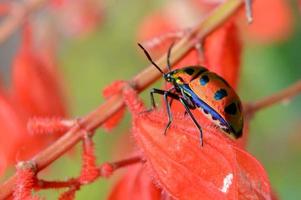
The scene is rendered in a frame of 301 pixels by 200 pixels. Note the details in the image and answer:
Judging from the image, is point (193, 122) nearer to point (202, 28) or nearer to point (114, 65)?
point (202, 28)

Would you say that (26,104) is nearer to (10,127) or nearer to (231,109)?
(10,127)

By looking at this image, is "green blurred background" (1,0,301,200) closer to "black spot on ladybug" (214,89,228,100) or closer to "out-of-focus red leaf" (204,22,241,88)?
"out-of-focus red leaf" (204,22,241,88)

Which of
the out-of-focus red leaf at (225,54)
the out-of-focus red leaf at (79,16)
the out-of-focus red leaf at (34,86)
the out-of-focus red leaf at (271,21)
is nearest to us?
the out-of-focus red leaf at (225,54)

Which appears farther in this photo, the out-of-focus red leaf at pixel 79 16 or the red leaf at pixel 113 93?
the out-of-focus red leaf at pixel 79 16

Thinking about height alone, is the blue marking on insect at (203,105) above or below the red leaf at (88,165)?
below

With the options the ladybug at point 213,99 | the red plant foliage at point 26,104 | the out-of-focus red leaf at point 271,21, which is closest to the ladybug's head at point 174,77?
the ladybug at point 213,99

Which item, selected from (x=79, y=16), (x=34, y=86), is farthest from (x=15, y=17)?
(x=79, y=16)

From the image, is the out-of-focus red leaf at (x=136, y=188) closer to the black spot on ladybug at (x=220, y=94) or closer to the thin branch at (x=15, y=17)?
the black spot on ladybug at (x=220, y=94)
